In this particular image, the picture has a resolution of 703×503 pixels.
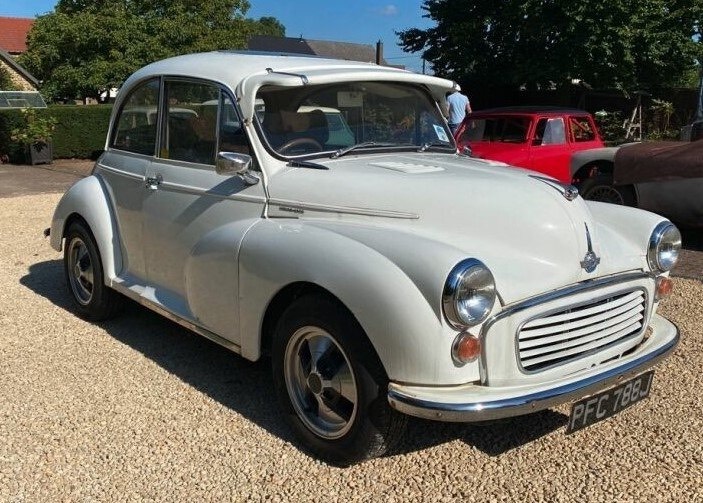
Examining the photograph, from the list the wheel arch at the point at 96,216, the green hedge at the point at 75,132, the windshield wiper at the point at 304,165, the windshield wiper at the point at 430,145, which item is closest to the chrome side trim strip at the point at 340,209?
the windshield wiper at the point at 304,165

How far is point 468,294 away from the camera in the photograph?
259cm

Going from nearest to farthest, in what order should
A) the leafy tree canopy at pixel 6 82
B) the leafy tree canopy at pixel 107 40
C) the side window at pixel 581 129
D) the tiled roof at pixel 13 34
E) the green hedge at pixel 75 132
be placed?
the side window at pixel 581 129 < the green hedge at pixel 75 132 < the leafy tree canopy at pixel 107 40 < the leafy tree canopy at pixel 6 82 < the tiled roof at pixel 13 34

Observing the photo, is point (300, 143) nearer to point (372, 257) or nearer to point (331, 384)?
point (372, 257)

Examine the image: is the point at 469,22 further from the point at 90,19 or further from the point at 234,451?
the point at 234,451

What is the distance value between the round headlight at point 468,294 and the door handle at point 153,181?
2.20 meters

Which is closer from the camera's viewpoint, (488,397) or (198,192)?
(488,397)

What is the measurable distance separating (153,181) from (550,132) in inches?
276

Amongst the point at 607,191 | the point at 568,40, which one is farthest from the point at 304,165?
the point at 568,40

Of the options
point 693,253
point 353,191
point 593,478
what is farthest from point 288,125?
point 693,253

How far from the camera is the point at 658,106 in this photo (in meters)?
19.7

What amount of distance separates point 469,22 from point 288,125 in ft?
59.7

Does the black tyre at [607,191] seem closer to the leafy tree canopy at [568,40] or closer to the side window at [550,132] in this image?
the side window at [550,132]

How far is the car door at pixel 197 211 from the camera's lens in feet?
11.4

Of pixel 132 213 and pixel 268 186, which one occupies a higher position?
pixel 268 186
